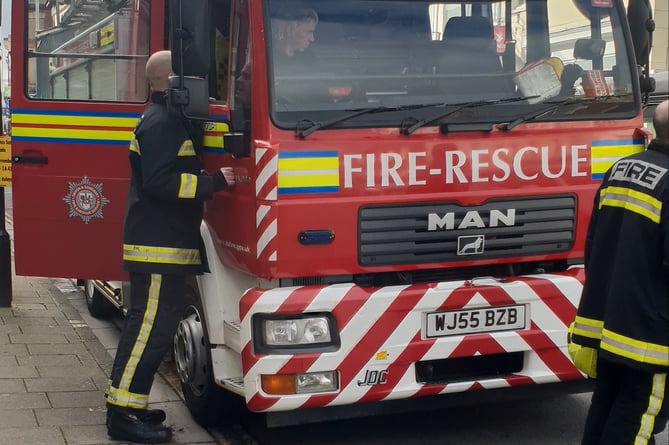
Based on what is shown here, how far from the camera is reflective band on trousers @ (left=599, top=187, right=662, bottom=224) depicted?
12.7 ft

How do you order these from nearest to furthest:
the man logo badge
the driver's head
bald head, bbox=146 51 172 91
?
the driver's head → the man logo badge → bald head, bbox=146 51 172 91

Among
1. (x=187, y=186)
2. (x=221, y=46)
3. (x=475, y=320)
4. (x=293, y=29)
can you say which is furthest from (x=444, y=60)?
(x=187, y=186)

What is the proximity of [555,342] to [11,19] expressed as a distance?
12.5 ft

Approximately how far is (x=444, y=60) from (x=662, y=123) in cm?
148

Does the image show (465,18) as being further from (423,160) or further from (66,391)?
(66,391)

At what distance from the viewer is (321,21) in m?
5.09

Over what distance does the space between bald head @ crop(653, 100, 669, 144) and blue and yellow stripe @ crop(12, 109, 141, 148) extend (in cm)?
Answer: 328

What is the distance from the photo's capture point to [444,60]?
5.23 metres

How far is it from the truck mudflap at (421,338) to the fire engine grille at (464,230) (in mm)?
144

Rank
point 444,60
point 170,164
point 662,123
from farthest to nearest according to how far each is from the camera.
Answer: point 170,164 → point 444,60 → point 662,123

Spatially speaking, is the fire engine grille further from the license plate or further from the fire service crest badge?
the fire service crest badge

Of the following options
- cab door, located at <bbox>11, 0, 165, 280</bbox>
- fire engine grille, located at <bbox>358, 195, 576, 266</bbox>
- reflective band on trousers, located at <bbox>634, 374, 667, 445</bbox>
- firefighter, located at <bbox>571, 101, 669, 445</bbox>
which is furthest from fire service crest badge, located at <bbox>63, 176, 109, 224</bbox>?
reflective band on trousers, located at <bbox>634, 374, 667, 445</bbox>

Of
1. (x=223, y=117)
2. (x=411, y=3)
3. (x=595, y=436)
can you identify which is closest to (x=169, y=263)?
(x=223, y=117)

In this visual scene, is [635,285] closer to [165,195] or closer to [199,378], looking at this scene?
[165,195]
